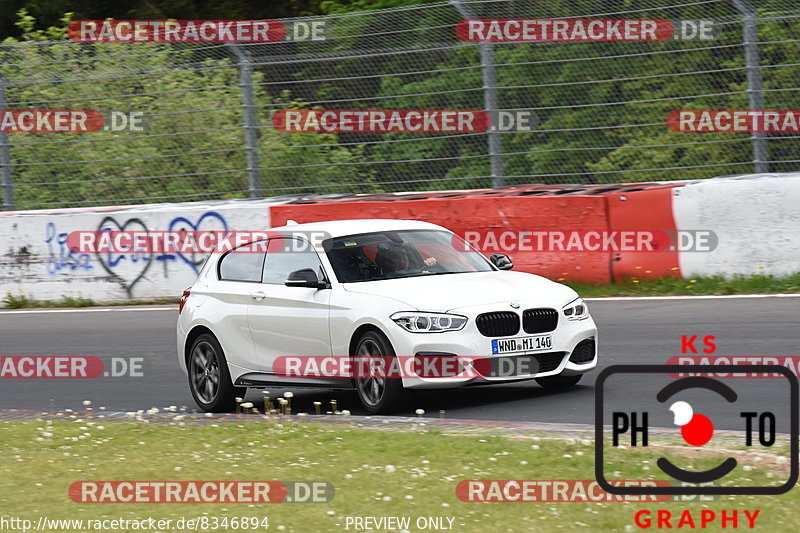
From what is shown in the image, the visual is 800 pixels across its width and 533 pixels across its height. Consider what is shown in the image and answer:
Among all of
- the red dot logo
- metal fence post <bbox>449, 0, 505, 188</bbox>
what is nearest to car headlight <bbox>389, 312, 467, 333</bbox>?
the red dot logo

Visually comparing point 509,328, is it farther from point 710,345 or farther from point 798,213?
point 798,213

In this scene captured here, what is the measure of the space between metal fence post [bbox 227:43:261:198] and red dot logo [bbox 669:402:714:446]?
9.67 meters

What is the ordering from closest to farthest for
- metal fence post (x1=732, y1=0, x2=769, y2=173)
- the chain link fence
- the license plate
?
the license plate
metal fence post (x1=732, y1=0, x2=769, y2=173)
the chain link fence

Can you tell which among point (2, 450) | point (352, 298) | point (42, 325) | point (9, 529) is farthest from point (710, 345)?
point (42, 325)

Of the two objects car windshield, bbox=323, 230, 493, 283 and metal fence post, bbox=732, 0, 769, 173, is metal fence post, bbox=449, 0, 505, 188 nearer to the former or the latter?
metal fence post, bbox=732, 0, 769, 173

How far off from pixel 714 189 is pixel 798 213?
3.12ft

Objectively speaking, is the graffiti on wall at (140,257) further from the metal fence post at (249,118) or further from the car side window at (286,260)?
the car side window at (286,260)

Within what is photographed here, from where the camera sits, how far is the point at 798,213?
582 inches

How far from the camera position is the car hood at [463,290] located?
10.4 m

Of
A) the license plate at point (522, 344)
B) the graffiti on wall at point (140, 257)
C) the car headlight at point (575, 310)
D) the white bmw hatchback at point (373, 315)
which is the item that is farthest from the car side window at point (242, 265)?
the graffiti on wall at point (140, 257)

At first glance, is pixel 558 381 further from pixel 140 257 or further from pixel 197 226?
pixel 140 257

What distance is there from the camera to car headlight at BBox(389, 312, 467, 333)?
10.2m

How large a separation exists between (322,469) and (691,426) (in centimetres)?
243

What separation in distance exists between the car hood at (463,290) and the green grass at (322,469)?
133cm
